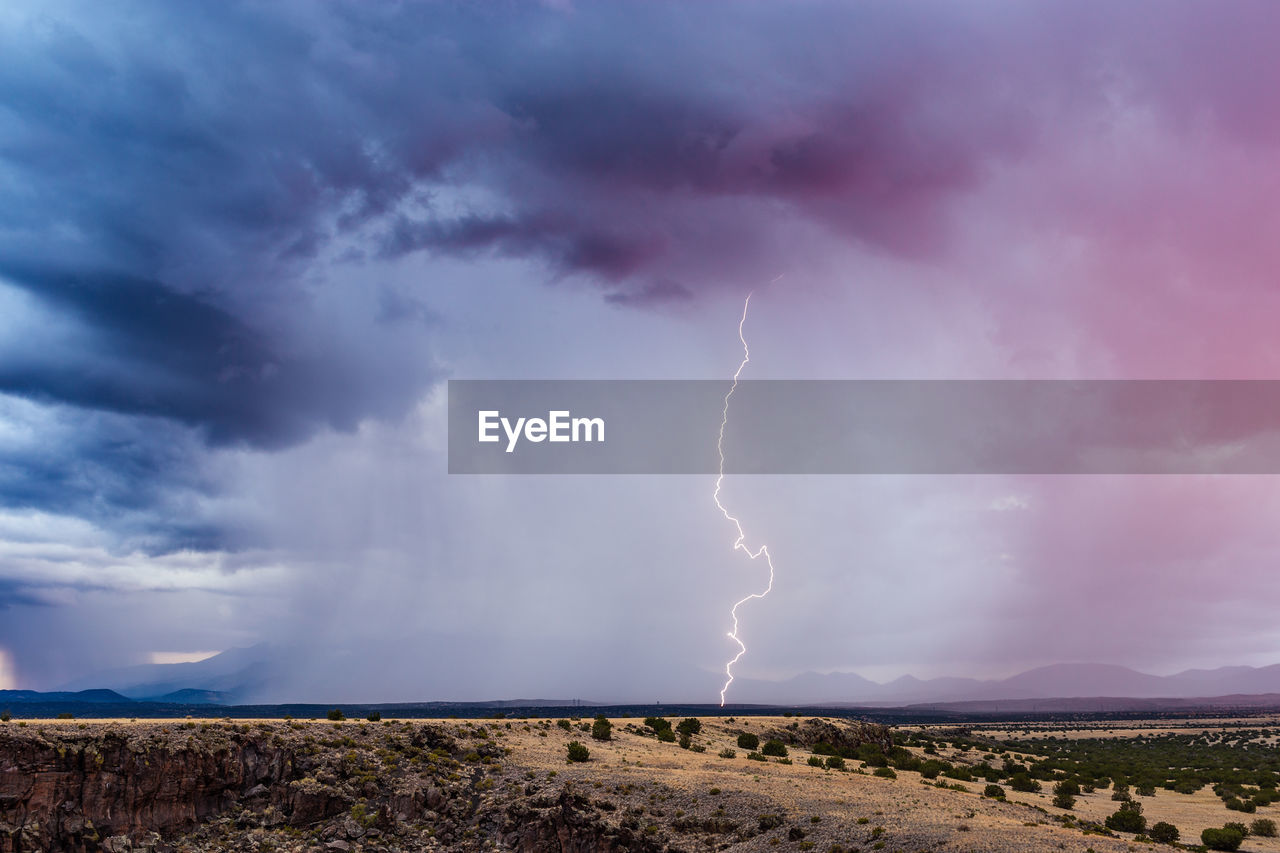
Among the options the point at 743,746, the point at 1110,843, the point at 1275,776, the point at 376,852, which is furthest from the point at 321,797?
the point at 1275,776

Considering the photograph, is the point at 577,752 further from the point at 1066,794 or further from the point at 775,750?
the point at 1066,794

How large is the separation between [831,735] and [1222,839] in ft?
100

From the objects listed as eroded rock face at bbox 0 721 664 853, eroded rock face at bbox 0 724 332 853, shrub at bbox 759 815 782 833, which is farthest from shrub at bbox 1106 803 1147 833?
eroded rock face at bbox 0 724 332 853

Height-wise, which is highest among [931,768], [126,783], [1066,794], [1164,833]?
[126,783]

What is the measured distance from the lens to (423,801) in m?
40.7

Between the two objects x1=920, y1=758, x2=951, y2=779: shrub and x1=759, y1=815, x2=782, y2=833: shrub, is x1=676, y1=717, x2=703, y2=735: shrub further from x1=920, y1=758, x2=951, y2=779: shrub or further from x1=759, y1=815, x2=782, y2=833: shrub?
x1=759, y1=815, x2=782, y2=833: shrub

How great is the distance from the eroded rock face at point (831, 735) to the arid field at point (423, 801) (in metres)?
16.8

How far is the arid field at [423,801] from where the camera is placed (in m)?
35.7

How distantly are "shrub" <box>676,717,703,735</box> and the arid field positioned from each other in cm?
1402

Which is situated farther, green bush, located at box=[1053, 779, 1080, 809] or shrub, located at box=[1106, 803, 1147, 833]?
green bush, located at box=[1053, 779, 1080, 809]

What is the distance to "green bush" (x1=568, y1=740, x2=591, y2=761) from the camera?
47.5 meters

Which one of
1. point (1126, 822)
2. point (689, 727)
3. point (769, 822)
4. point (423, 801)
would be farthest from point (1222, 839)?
point (423, 801)

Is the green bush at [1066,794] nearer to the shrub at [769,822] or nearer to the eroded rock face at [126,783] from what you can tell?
the shrub at [769,822]

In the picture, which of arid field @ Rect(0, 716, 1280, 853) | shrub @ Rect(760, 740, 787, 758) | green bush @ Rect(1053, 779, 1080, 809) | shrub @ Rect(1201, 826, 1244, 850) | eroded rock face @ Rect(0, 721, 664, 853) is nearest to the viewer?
arid field @ Rect(0, 716, 1280, 853)
